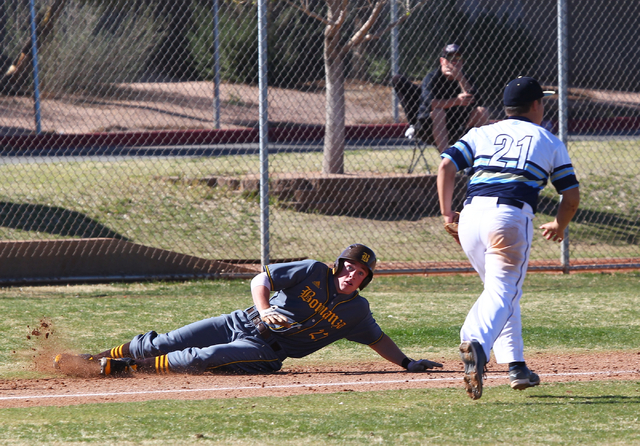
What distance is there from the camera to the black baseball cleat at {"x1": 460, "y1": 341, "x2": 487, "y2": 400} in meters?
3.66

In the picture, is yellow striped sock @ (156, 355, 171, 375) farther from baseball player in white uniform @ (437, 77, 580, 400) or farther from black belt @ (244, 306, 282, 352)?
baseball player in white uniform @ (437, 77, 580, 400)

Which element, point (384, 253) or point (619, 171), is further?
point (619, 171)

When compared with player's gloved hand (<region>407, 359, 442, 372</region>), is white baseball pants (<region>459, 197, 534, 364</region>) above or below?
above

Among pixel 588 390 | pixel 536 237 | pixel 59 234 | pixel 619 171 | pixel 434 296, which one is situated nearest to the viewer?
pixel 588 390

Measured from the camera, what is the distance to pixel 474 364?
366 cm

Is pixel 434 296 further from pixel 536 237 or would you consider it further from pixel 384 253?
pixel 536 237

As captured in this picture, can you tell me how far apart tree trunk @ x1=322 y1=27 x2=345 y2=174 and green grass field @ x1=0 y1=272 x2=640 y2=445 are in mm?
3372

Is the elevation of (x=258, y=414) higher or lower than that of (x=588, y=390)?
lower

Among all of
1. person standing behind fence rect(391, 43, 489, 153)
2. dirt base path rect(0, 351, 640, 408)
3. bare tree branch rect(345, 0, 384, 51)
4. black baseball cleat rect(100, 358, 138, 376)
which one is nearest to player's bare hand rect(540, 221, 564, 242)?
dirt base path rect(0, 351, 640, 408)

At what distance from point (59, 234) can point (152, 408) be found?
5411mm

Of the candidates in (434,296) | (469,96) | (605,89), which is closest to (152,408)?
(434,296)

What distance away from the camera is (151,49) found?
18094mm

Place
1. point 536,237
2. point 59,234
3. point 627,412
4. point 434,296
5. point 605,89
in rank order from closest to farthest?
point 627,412 → point 434,296 → point 59,234 → point 536,237 → point 605,89

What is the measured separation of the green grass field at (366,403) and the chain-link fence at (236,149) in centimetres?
184
